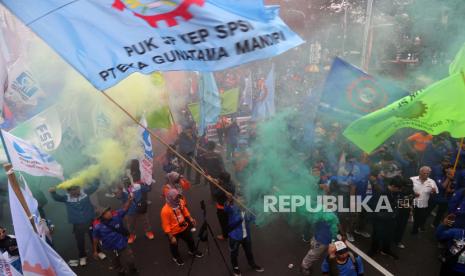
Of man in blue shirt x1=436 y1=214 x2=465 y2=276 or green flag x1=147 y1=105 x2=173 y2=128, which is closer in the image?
man in blue shirt x1=436 y1=214 x2=465 y2=276

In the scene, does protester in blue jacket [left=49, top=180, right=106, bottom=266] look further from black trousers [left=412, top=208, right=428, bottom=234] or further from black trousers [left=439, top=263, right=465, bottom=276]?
black trousers [left=412, top=208, right=428, bottom=234]

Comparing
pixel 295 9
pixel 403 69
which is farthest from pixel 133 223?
pixel 295 9

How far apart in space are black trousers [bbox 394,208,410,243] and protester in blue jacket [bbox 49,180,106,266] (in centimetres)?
558

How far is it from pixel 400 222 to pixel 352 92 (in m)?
2.68

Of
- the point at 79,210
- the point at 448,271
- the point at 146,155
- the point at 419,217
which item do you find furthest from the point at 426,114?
the point at 79,210

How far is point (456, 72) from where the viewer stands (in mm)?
5359

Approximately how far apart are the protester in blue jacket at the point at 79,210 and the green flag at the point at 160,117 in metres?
2.06

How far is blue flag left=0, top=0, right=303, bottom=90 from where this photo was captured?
316cm

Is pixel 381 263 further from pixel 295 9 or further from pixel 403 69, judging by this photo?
pixel 295 9

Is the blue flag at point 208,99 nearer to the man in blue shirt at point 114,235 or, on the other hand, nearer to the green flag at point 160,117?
the green flag at point 160,117

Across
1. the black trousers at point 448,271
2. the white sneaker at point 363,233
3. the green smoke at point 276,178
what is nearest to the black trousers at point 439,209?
the white sneaker at point 363,233

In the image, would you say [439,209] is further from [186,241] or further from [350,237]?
[186,241]

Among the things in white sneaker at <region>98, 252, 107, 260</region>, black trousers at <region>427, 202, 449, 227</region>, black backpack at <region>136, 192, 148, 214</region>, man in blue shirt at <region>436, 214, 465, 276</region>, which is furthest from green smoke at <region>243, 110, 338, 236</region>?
white sneaker at <region>98, 252, 107, 260</region>

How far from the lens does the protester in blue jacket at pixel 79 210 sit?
642 centimetres
